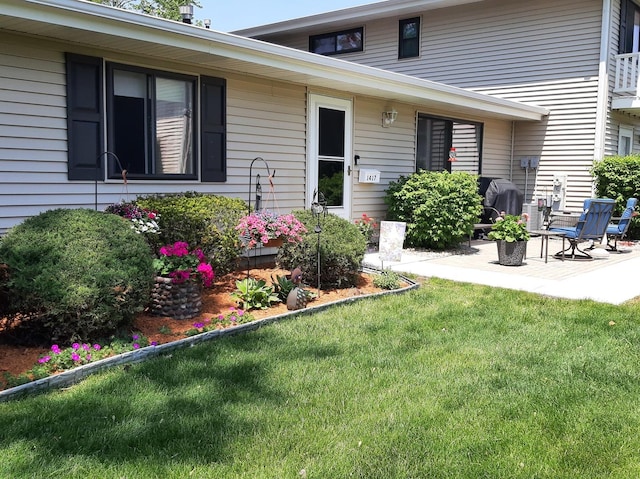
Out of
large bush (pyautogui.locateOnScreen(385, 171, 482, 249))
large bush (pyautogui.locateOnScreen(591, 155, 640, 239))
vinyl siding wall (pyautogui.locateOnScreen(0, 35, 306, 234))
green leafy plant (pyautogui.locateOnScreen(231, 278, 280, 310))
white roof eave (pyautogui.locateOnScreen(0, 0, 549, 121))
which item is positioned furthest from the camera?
large bush (pyautogui.locateOnScreen(591, 155, 640, 239))

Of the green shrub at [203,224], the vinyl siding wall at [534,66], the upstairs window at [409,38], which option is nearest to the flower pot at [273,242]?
the green shrub at [203,224]

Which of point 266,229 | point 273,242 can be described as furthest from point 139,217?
point 273,242

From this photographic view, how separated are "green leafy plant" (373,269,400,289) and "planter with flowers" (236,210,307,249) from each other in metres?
1.11

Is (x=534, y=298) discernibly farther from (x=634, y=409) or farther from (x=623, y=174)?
(x=623, y=174)

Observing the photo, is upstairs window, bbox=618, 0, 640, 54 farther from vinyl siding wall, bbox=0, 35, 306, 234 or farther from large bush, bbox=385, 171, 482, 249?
vinyl siding wall, bbox=0, 35, 306, 234

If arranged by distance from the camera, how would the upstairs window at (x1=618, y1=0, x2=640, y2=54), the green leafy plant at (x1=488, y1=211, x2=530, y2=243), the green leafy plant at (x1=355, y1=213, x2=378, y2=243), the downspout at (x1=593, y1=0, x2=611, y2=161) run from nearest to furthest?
the green leafy plant at (x1=488, y1=211, x2=530, y2=243) < the green leafy plant at (x1=355, y1=213, x2=378, y2=243) < the downspout at (x1=593, y1=0, x2=611, y2=161) < the upstairs window at (x1=618, y1=0, x2=640, y2=54)

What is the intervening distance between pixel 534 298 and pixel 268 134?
4157 millimetres

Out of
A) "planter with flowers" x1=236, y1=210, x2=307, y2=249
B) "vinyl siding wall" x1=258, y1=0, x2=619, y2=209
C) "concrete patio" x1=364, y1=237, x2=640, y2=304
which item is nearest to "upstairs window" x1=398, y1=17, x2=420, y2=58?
"vinyl siding wall" x1=258, y1=0, x2=619, y2=209

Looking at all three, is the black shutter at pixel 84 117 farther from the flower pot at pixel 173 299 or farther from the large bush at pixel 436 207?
the large bush at pixel 436 207

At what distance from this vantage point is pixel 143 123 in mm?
6559

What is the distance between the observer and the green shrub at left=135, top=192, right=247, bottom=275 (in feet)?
19.1

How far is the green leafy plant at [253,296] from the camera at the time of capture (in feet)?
17.8

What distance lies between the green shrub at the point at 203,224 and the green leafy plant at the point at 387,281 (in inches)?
63.5

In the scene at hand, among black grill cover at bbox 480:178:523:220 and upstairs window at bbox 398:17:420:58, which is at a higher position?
upstairs window at bbox 398:17:420:58
